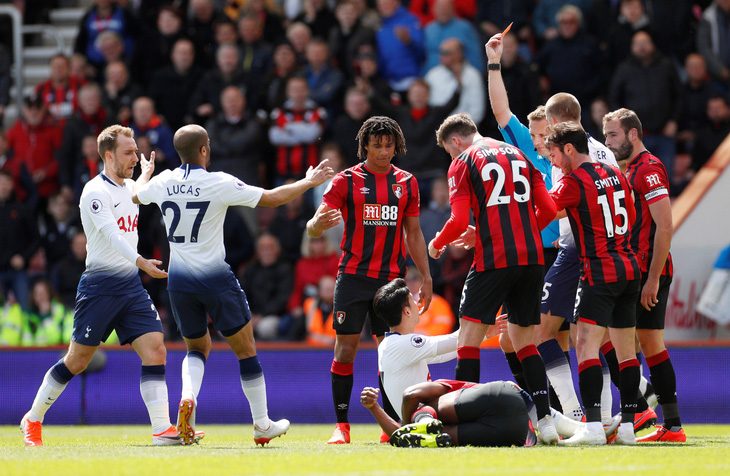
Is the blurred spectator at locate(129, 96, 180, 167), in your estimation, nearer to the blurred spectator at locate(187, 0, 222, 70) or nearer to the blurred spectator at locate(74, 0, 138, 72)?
the blurred spectator at locate(187, 0, 222, 70)

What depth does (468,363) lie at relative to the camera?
7.56 meters

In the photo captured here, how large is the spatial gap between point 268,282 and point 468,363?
248 inches

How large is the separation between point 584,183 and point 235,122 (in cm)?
774

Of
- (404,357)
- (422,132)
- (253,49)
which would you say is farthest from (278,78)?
(404,357)

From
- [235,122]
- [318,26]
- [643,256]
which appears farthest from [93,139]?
[643,256]

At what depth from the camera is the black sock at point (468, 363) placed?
754cm

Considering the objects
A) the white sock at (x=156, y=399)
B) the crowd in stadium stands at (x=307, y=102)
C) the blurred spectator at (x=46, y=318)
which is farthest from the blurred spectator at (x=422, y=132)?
the white sock at (x=156, y=399)

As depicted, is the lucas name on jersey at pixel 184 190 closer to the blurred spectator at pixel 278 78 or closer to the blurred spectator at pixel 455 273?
the blurred spectator at pixel 455 273

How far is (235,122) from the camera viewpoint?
14398 millimetres

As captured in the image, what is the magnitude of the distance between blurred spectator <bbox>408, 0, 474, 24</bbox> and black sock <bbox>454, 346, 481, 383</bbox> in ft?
26.6

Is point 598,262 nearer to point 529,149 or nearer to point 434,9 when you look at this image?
point 529,149

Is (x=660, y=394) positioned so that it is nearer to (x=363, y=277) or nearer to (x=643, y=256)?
(x=643, y=256)

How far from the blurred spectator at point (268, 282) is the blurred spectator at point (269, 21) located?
3.84 metres

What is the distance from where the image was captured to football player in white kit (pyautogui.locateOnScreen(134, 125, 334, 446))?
7.70m
